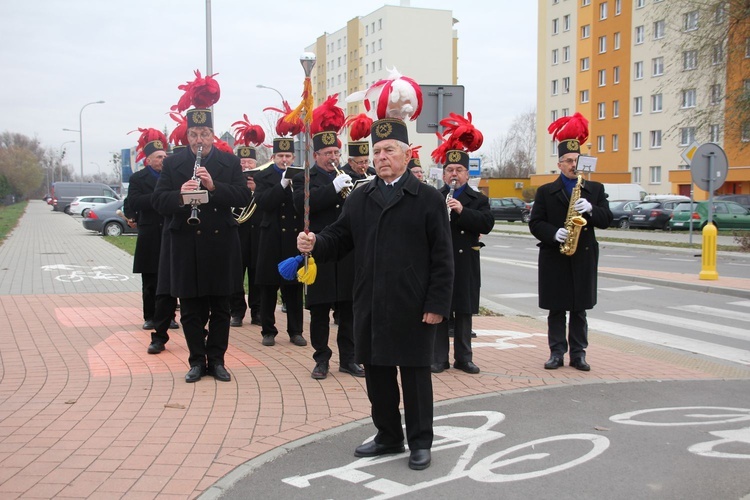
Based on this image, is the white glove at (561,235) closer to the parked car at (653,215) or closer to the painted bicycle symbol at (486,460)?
the painted bicycle symbol at (486,460)

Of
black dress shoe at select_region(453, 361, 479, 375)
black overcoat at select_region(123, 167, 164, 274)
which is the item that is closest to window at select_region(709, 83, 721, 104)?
black dress shoe at select_region(453, 361, 479, 375)

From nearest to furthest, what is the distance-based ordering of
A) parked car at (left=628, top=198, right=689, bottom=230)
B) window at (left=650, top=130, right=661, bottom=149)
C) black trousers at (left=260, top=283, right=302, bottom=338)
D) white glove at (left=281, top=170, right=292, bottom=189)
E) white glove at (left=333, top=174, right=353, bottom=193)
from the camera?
1. white glove at (left=333, top=174, right=353, bottom=193)
2. white glove at (left=281, top=170, right=292, bottom=189)
3. black trousers at (left=260, top=283, right=302, bottom=338)
4. parked car at (left=628, top=198, right=689, bottom=230)
5. window at (left=650, top=130, right=661, bottom=149)

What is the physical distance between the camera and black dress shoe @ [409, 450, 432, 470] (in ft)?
15.4

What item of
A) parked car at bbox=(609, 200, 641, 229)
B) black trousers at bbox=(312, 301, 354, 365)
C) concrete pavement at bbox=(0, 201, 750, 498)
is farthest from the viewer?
parked car at bbox=(609, 200, 641, 229)

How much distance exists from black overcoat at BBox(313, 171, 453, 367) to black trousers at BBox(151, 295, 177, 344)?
3.83 m

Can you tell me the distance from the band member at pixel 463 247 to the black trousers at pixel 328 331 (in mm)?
843

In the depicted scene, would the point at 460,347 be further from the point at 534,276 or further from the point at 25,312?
the point at 534,276

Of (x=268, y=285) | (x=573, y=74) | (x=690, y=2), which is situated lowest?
(x=268, y=285)

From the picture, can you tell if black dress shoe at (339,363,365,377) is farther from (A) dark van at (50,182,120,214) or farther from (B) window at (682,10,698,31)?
(A) dark van at (50,182,120,214)

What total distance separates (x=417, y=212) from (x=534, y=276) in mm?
13552

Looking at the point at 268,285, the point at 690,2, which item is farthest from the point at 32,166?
the point at 268,285

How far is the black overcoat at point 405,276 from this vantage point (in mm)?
4730

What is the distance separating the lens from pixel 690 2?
26.2 meters

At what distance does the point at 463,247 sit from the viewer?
24.2 ft
